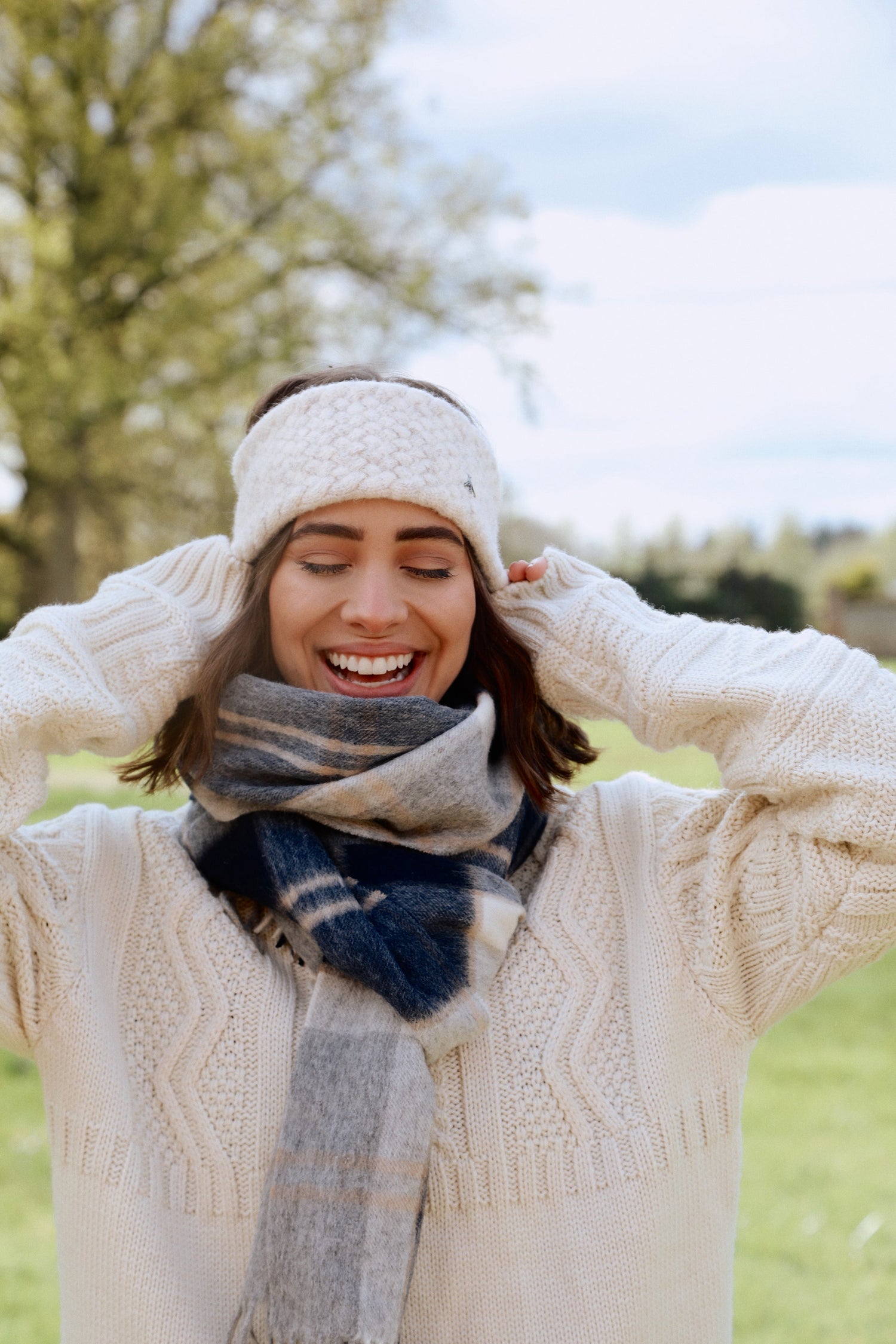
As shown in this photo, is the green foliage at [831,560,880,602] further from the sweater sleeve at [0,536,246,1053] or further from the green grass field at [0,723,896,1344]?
the sweater sleeve at [0,536,246,1053]

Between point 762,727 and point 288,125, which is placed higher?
point 288,125

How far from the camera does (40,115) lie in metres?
13.3

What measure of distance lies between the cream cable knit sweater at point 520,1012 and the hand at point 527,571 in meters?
0.23

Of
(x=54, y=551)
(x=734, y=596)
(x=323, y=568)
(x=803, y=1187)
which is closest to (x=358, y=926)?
(x=323, y=568)

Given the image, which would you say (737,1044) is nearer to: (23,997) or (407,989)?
(407,989)

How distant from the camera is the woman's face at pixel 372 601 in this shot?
174 cm

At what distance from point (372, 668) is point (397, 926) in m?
0.38

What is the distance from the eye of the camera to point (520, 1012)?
1.70m

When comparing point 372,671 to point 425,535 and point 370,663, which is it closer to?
point 370,663

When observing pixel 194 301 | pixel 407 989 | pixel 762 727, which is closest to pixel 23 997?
pixel 407 989

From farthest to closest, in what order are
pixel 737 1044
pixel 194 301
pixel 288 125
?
pixel 288 125
pixel 194 301
pixel 737 1044

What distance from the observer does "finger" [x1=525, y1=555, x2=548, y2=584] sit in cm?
195

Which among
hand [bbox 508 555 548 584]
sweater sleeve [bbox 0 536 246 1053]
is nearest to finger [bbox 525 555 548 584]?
hand [bbox 508 555 548 584]

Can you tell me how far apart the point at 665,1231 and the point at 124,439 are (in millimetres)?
13211
